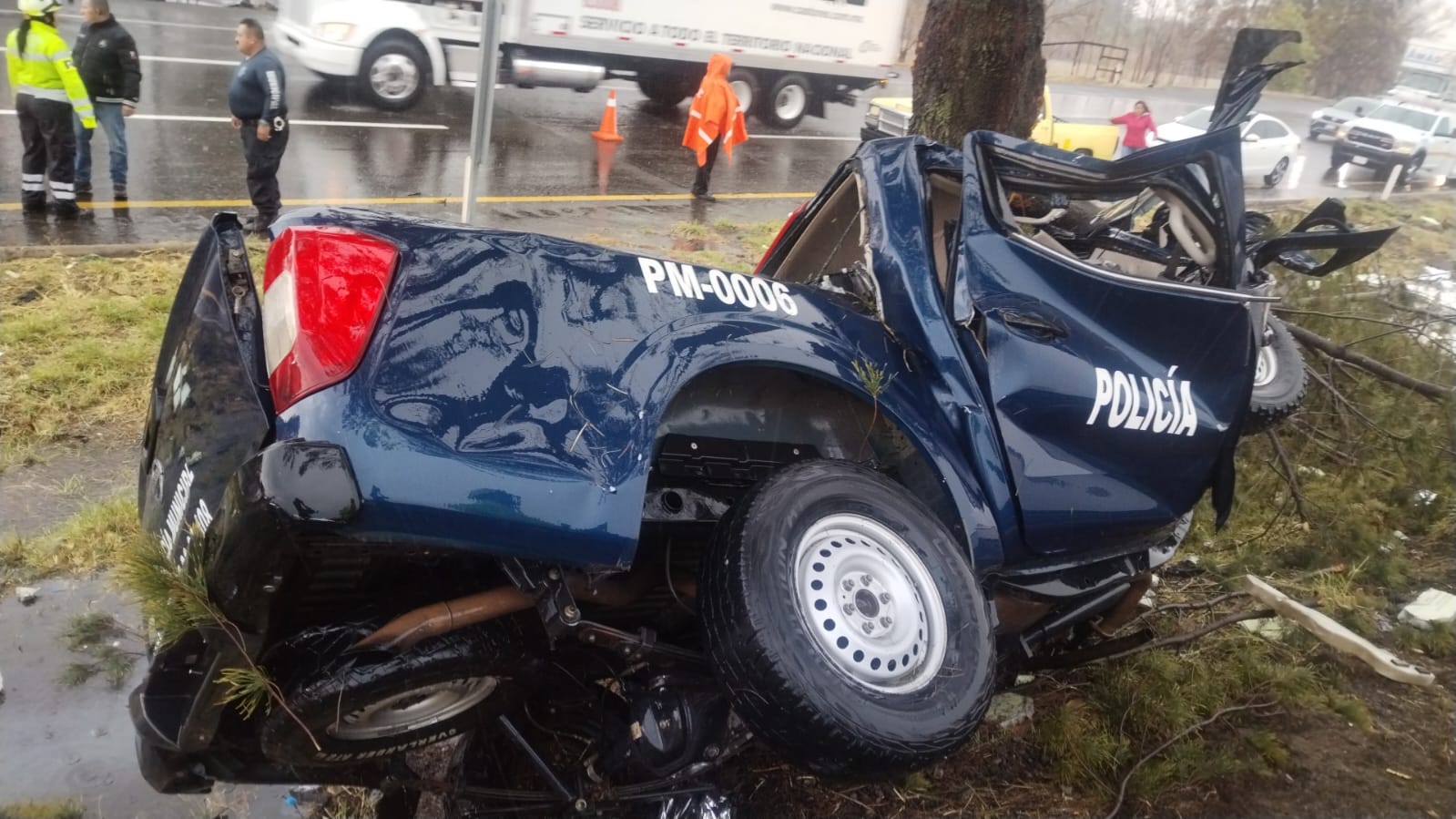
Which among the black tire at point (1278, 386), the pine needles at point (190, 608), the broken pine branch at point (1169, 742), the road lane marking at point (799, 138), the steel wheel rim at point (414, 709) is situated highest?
the road lane marking at point (799, 138)

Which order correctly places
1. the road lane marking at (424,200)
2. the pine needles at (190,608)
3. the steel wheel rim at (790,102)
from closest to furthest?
the pine needles at (190,608), the road lane marking at (424,200), the steel wheel rim at (790,102)

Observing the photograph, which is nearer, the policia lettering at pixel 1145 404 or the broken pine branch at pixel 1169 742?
the policia lettering at pixel 1145 404

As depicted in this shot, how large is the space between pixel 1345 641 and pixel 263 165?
7558 millimetres

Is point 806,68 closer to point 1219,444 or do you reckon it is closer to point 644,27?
point 644,27

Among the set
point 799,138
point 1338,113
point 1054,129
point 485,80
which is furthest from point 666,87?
point 1338,113

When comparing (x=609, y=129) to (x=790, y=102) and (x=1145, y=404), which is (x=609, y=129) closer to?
(x=790, y=102)

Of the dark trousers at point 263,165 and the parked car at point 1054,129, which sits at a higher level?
the parked car at point 1054,129

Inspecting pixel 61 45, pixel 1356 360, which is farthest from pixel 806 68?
pixel 1356 360

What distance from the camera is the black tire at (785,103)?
56.3 ft

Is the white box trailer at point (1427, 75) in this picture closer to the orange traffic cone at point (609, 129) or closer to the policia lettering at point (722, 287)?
the orange traffic cone at point (609, 129)

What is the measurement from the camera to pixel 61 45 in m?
7.45

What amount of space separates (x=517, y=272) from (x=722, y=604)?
780mm

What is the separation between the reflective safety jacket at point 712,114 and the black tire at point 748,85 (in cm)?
→ 519

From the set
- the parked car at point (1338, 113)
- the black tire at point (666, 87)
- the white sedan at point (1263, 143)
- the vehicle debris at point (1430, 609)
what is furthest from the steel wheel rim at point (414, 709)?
the parked car at point (1338, 113)
